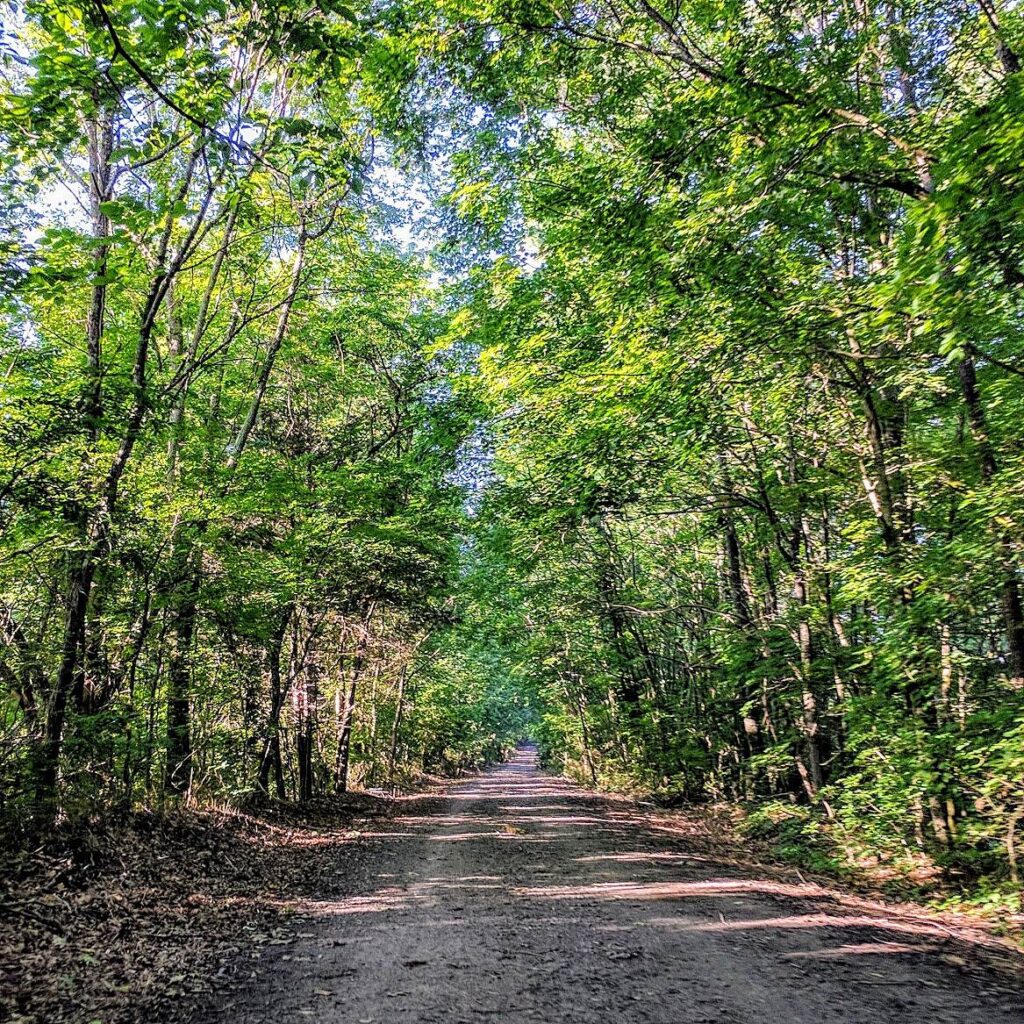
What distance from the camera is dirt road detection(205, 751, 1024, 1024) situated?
14.2ft

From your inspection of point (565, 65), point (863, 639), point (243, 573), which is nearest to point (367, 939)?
point (243, 573)

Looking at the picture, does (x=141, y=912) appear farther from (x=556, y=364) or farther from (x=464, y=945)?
(x=556, y=364)

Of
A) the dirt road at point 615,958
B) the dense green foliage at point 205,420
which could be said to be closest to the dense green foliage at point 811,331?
the dirt road at point 615,958

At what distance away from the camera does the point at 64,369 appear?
24.2ft

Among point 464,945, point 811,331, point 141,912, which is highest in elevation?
point 811,331

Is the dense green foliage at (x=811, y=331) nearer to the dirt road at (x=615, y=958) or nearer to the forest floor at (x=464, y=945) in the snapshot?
the dirt road at (x=615, y=958)

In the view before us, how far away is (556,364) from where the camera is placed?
10945mm

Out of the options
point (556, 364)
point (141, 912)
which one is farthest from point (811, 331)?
point (141, 912)

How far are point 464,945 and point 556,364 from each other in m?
8.39

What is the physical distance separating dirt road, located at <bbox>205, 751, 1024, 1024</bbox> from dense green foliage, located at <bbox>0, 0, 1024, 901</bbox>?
2.11 metres

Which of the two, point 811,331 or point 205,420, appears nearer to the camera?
point 811,331

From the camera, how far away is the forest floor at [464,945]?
4.38m

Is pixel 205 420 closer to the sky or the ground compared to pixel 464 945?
closer to the sky

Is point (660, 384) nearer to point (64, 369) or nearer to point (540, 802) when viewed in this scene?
point (64, 369)
